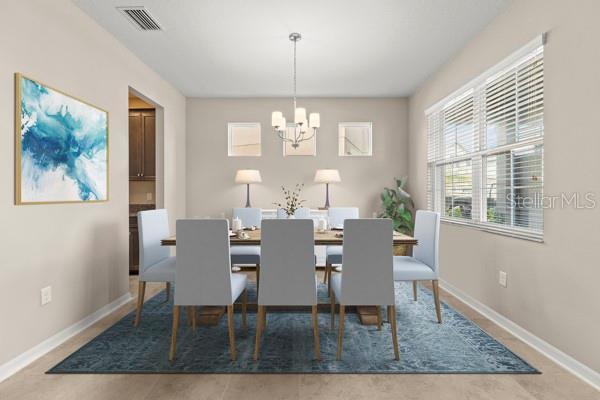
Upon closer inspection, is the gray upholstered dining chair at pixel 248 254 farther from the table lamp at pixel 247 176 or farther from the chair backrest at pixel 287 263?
the chair backrest at pixel 287 263

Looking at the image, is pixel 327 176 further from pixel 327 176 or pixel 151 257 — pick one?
pixel 151 257

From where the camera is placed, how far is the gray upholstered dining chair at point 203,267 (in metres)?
2.42

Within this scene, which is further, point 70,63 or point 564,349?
point 70,63

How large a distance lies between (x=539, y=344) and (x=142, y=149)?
16.2 feet

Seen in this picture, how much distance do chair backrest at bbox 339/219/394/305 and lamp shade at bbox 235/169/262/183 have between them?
3168 millimetres

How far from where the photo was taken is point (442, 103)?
4.40 metres

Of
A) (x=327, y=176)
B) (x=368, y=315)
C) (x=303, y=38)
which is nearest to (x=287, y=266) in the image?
(x=368, y=315)

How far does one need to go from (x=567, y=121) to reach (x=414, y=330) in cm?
190

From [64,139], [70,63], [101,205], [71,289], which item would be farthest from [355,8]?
[71,289]

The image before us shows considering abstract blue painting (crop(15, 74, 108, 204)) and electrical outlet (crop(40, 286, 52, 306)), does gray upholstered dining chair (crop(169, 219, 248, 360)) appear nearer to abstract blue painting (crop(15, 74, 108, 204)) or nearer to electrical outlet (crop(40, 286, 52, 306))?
electrical outlet (crop(40, 286, 52, 306))

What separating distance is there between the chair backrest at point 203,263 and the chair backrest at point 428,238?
1.82m

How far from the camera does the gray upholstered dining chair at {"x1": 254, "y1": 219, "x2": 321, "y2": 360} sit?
2428 mm

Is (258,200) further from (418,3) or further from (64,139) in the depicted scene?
(418,3)

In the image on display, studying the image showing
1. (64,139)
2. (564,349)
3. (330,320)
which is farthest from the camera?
(330,320)
